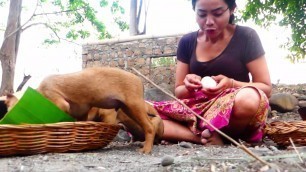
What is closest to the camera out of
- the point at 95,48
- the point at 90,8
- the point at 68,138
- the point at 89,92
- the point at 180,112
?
the point at 68,138

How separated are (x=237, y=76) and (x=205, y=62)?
26 centimetres

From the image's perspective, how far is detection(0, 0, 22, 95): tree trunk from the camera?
296 inches

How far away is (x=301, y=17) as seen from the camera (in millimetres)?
9227

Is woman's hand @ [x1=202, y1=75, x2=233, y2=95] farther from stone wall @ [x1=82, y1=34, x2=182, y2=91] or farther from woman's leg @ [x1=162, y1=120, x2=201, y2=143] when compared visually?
stone wall @ [x1=82, y1=34, x2=182, y2=91]

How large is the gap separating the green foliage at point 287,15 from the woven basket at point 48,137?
7.21 meters

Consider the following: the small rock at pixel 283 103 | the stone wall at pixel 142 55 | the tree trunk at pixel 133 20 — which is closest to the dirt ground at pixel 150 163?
the small rock at pixel 283 103

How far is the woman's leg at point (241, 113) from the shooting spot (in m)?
3.05

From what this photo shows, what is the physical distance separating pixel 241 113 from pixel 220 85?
26 centimetres

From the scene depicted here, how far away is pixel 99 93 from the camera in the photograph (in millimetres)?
2877

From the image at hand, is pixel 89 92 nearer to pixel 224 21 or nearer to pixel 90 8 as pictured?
pixel 224 21

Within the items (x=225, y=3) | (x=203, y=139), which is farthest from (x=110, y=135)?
(x=225, y=3)

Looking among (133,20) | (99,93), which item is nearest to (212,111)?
(99,93)

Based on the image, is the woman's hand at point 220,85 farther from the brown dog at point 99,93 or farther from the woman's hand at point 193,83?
the brown dog at point 99,93

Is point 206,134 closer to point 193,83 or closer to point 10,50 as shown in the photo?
point 193,83
